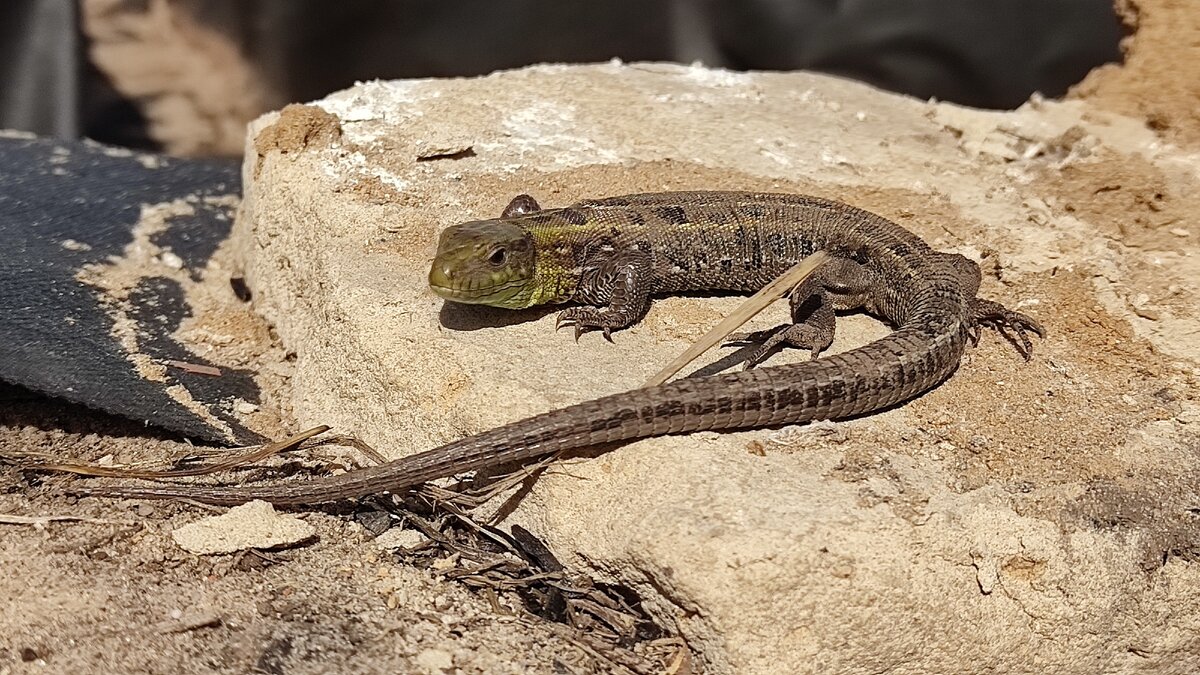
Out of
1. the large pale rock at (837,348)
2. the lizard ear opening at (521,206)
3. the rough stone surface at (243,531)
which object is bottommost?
the rough stone surface at (243,531)

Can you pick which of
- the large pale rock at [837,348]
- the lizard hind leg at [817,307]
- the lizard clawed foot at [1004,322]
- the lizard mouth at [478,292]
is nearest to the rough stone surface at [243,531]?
the large pale rock at [837,348]

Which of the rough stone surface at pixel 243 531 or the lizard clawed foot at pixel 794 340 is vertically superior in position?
the lizard clawed foot at pixel 794 340

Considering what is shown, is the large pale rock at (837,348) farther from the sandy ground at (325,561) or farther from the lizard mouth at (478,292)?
the lizard mouth at (478,292)

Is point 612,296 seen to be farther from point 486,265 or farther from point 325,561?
point 325,561

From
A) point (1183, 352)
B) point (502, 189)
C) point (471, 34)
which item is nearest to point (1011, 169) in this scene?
point (1183, 352)

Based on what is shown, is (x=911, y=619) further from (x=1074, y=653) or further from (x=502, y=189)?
(x=502, y=189)

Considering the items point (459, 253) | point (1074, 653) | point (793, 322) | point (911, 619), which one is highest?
point (459, 253)
